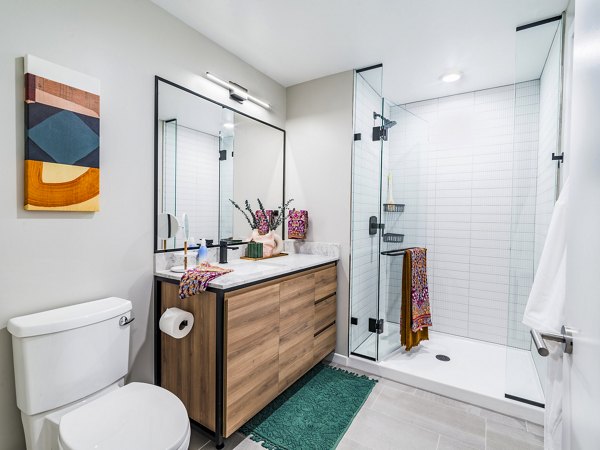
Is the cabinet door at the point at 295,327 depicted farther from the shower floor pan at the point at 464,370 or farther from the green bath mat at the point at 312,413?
the shower floor pan at the point at 464,370

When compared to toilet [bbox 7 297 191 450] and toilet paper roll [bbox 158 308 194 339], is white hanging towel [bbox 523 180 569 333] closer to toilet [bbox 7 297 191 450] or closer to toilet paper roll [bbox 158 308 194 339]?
toilet [bbox 7 297 191 450]

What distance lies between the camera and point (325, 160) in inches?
104

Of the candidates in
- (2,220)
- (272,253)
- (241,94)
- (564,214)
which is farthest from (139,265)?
(564,214)

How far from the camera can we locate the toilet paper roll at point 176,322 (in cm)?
154

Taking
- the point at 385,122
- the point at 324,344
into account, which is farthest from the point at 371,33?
the point at 324,344

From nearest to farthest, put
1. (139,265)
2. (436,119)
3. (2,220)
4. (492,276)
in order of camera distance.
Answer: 1. (2,220)
2. (139,265)
3. (492,276)
4. (436,119)

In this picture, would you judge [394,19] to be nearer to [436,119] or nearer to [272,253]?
[436,119]

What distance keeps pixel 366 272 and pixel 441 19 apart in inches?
72.6

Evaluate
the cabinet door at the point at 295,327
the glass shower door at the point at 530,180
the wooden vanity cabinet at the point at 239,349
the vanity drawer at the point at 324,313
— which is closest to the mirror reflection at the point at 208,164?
the wooden vanity cabinet at the point at 239,349

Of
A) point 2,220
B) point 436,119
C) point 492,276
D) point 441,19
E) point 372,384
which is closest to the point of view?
point 2,220

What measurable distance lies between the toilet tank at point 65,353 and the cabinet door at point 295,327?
899mm

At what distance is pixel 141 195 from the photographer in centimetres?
173

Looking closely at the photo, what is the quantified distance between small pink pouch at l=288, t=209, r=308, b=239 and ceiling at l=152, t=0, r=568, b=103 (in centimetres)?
121

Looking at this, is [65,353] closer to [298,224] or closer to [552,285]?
[298,224]
